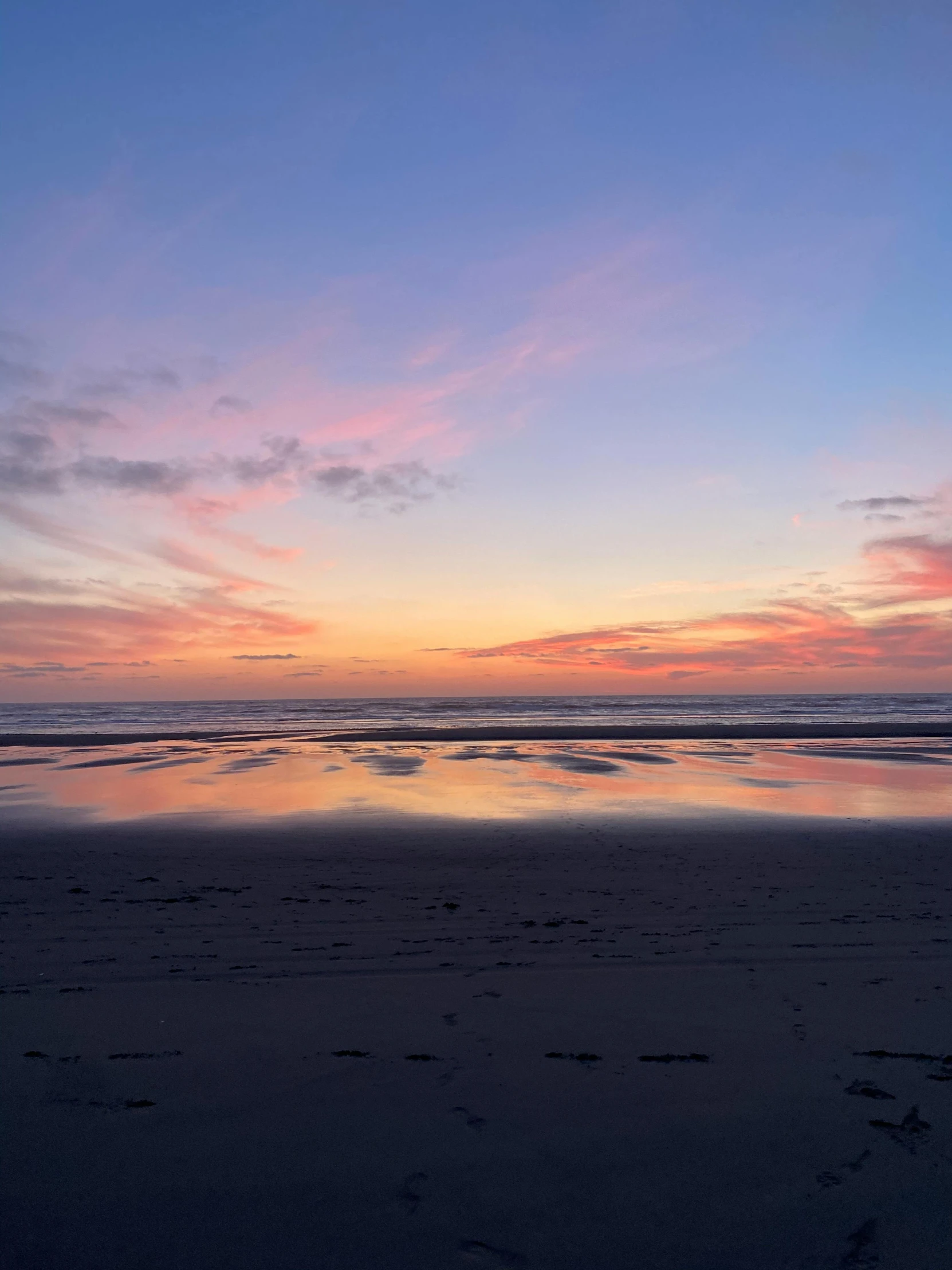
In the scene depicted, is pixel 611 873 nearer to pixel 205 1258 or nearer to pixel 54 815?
pixel 205 1258

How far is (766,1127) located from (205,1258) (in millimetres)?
3085

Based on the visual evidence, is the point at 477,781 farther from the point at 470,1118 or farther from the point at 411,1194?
the point at 411,1194

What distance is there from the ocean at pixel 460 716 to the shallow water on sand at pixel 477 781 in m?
17.5

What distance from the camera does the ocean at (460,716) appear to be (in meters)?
53.8

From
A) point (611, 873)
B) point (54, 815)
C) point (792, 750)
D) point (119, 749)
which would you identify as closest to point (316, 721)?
point (119, 749)

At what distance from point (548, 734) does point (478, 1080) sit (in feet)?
128

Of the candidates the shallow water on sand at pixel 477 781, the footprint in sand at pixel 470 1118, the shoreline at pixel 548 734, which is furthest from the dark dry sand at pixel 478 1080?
the shoreline at pixel 548 734

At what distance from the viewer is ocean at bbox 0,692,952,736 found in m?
53.8

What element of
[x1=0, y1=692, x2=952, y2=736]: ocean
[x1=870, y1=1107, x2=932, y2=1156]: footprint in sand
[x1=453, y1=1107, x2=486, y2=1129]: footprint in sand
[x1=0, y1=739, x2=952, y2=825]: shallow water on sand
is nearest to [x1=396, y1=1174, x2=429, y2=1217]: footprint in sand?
[x1=453, y1=1107, x2=486, y2=1129]: footprint in sand

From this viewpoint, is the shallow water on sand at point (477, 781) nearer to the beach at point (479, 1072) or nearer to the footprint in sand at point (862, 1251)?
the beach at point (479, 1072)

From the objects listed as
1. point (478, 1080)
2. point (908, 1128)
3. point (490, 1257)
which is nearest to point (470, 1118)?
point (478, 1080)

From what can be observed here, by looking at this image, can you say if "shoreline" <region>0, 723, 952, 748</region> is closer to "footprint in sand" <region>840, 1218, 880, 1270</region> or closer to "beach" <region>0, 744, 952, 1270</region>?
"beach" <region>0, 744, 952, 1270</region>

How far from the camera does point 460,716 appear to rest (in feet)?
225

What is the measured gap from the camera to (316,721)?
198 ft
